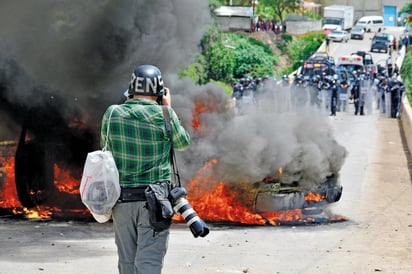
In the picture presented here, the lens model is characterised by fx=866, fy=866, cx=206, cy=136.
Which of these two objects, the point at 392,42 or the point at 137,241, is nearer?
the point at 137,241

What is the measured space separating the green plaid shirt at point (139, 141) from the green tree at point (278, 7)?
56964 mm

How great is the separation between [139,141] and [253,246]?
3911 millimetres

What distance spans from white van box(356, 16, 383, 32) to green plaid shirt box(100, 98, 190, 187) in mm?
65512

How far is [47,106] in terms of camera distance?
477 inches

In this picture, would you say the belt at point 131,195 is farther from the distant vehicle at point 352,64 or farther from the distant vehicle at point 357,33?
the distant vehicle at point 357,33

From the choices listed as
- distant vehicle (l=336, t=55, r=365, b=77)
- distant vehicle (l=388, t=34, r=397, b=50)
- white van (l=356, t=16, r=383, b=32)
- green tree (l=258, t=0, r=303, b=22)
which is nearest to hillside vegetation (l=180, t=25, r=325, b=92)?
green tree (l=258, t=0, r=303, b=22)

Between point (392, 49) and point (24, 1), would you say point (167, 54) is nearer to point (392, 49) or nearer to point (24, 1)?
point (24, 1)

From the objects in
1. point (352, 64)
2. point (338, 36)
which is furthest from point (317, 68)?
point (338, 36)

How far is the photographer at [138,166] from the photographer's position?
5082mm

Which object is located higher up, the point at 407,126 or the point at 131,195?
the point at 131,195

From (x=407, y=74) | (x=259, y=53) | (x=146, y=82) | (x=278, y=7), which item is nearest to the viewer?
(x=146, y=82)

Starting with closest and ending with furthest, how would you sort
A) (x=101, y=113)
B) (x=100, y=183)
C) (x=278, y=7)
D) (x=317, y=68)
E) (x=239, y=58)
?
(x=100, y=183)
(x=101, y=113)
(x=317, y=68)
(x=239, y=58)
(x=278, y=7)

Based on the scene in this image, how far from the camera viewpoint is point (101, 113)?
39.6 feet

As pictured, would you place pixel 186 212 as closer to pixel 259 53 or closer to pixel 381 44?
pixel 259 53
